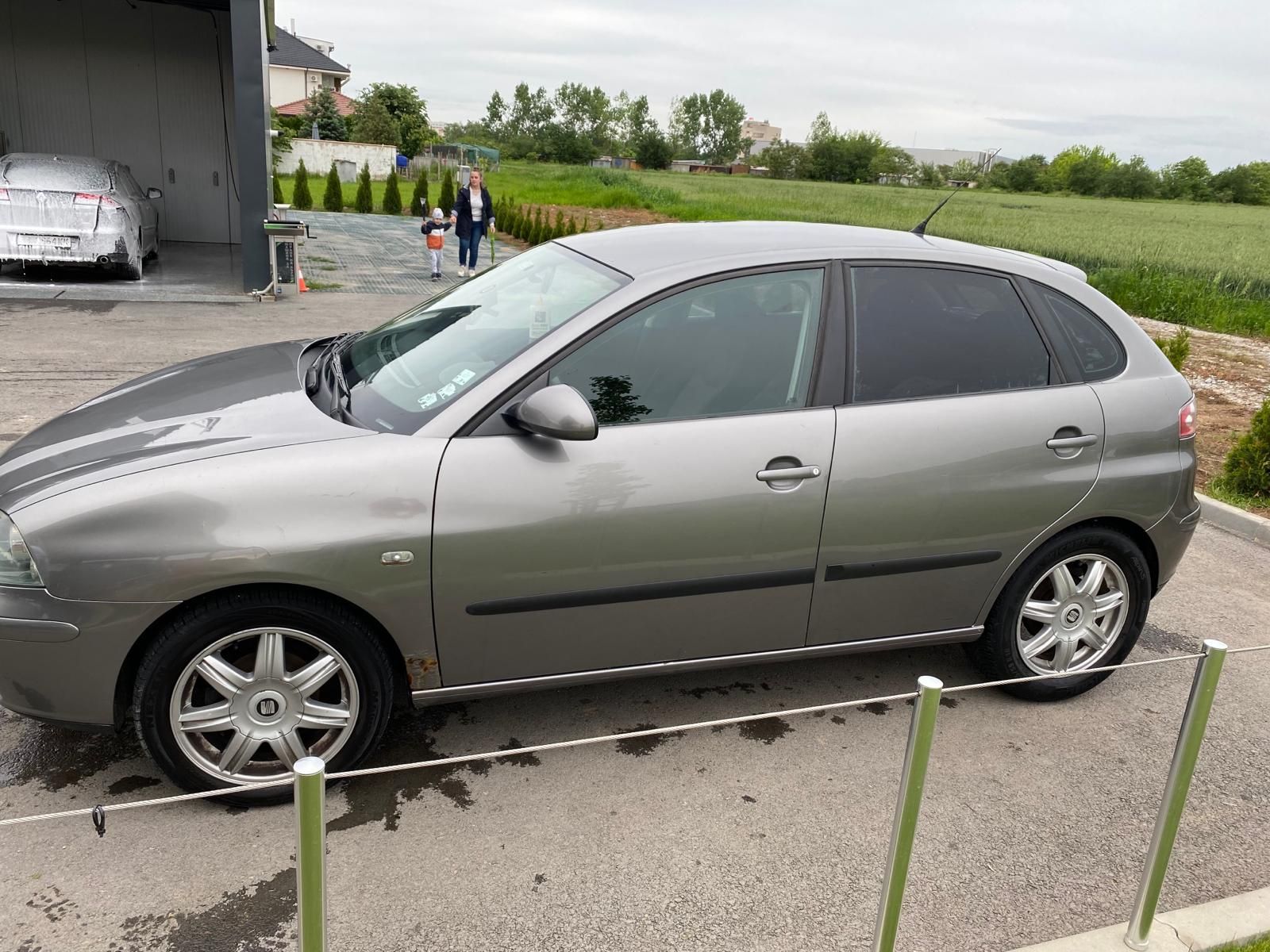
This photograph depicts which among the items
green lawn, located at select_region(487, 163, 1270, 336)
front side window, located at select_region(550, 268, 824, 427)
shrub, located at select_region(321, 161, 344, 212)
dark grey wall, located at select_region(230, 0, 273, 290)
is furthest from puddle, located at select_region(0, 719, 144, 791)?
shrub, located at select_region(321, 161, 344, 212)

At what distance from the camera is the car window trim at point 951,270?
11.5 ft

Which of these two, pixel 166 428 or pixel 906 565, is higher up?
pixel 166 428

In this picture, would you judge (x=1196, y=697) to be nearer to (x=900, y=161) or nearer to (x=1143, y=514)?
(x=1143, y=514)

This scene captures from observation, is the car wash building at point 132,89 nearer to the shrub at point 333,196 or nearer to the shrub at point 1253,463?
the shrub at point 333,196

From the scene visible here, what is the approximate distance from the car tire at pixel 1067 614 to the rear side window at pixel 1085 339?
0.62m

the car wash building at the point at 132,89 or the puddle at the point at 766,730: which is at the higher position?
the car wash building at the point at 132,89

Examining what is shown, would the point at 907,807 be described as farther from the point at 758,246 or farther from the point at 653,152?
the point at 653,152

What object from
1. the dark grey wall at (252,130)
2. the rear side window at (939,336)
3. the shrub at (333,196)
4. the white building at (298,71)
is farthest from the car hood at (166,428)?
the white building at (298,71)

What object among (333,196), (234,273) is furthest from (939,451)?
(333,196)

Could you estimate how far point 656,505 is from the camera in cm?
314

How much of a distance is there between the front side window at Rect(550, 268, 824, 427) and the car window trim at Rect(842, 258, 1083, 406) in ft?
0.40

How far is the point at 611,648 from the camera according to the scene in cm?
328

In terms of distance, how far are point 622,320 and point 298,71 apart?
7765cm

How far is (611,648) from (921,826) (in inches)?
44.4
